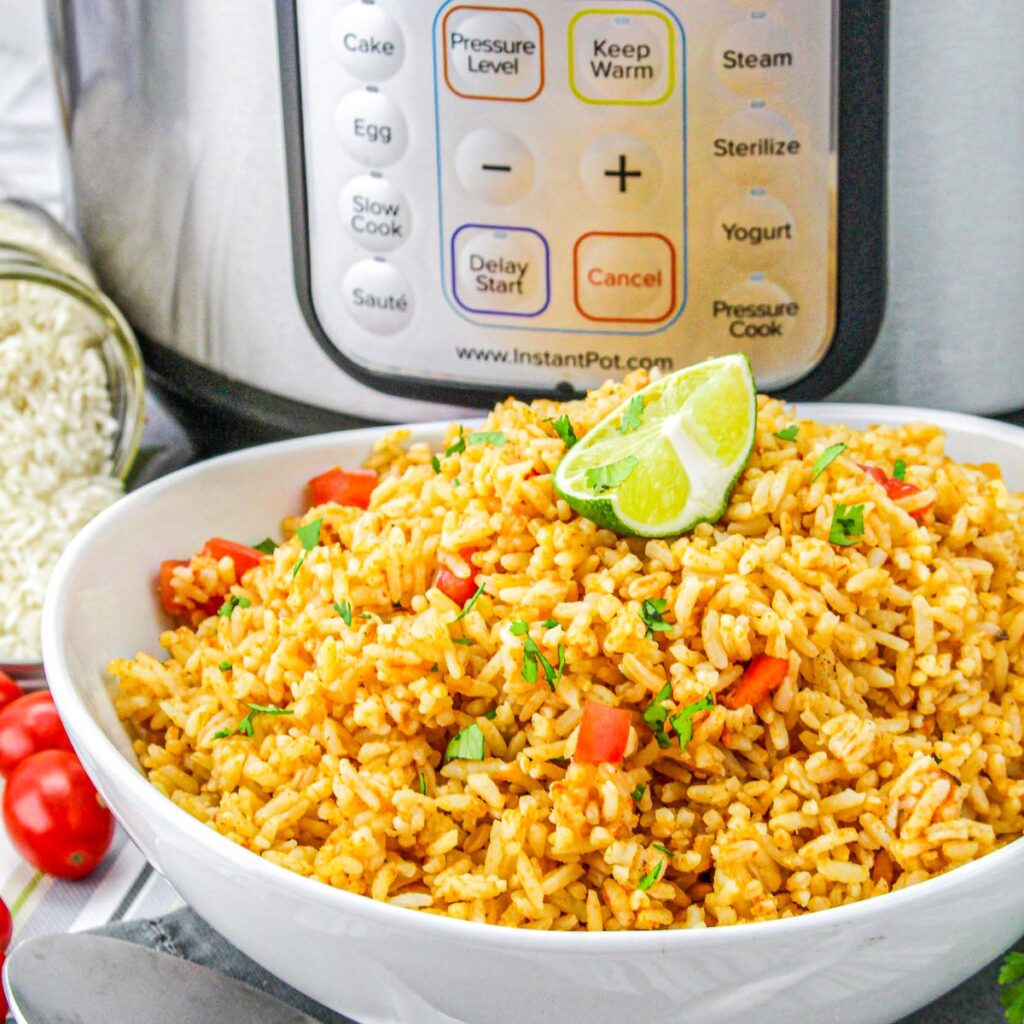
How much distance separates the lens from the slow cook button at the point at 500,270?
1508mm

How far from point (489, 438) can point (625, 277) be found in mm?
242

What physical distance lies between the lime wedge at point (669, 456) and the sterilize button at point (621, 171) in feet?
0.82

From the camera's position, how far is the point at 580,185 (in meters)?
1.46

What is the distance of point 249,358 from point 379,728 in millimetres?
712

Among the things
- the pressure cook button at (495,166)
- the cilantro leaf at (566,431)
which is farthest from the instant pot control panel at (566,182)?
the cilantro leaf at (566,431)

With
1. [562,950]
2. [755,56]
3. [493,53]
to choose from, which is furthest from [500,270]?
[562,950]

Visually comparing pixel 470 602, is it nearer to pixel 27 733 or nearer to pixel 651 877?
pixel 651 877

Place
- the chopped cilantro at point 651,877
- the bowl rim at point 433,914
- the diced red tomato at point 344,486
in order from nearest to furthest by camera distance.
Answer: the bowl rim at point 433,914
the chopped cilantro at point 651,877
the diced red tomato at point 344,486

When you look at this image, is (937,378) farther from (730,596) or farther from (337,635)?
(337,635)

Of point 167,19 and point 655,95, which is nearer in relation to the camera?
point 655,95

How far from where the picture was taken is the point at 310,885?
972 mm

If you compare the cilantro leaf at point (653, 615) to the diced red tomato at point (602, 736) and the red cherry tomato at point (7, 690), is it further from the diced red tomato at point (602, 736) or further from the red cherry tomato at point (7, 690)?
the red cherry tomato at point (7, 690)

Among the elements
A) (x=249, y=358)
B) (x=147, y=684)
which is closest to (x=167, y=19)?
(x=249, y=358)

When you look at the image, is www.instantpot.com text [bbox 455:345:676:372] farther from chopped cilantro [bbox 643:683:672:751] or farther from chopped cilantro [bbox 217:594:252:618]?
chopped cilantro [bbox 643:683:672:751]
